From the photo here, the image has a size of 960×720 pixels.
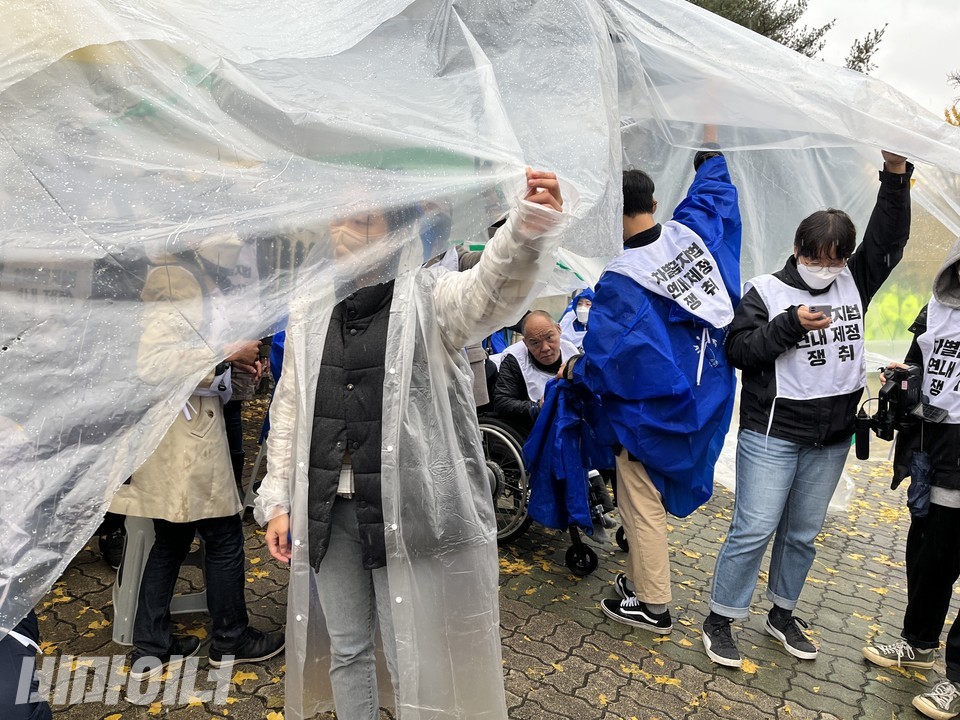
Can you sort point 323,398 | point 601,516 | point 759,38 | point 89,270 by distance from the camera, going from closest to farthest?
A: point 89,270 < point 323,398 < point 759,38 < point 601,516

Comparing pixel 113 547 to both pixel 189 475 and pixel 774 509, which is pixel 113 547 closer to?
pixel 189 475

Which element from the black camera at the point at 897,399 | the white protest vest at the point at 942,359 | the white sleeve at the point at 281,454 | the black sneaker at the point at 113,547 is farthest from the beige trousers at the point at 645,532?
the black sneaker at the point at 113,547

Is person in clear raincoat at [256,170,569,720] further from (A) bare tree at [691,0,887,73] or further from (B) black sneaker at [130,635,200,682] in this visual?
(A) bare tree at [691,0,887,73]

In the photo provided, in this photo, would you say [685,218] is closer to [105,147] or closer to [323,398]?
[323,398]

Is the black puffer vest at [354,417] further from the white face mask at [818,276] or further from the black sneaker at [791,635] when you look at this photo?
the black sneaker at [791,635]

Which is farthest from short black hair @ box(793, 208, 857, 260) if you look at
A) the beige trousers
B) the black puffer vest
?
the black puffer vest

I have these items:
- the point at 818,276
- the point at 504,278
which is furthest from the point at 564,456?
the point at 504,278

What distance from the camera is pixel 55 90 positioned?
67.5 inches

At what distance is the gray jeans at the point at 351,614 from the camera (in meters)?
2.17

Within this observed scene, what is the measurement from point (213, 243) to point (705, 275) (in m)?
2.24

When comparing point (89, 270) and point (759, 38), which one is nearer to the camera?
point (89, 270)

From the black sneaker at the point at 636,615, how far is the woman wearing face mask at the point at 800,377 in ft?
0.87

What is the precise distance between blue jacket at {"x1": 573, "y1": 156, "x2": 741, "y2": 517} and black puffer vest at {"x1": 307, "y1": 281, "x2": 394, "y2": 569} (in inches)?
60.8

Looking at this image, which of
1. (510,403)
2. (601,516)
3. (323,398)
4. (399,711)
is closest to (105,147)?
(323,398)
